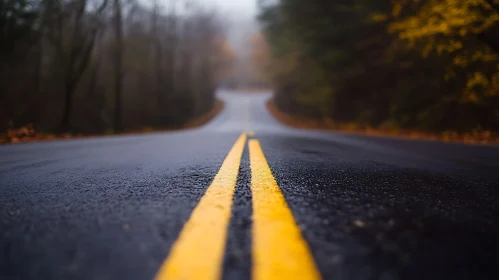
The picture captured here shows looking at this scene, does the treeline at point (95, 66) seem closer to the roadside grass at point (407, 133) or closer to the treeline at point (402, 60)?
the treeline at point (402, 60)

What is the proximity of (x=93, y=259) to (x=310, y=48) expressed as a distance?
51.9ft

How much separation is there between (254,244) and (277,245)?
7 cm

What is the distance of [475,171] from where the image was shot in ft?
7.73

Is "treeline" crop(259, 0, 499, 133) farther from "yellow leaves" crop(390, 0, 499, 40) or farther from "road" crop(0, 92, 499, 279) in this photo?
"road" crop(0, 92, 499, 279)

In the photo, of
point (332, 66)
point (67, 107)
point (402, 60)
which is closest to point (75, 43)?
point (67, 107)

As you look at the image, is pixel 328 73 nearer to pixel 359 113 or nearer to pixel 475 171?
pixel 359 113

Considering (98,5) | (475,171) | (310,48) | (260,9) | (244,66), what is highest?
(244,66)

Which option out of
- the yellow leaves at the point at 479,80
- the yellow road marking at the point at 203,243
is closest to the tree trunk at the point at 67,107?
the yellow road marking at the point at 203,243

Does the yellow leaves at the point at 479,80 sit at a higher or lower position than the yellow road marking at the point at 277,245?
higher

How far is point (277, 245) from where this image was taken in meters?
0.86

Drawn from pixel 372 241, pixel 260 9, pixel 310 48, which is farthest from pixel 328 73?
pixel 372 241

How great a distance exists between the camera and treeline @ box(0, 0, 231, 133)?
1190 cm

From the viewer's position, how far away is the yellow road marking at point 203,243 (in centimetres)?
73

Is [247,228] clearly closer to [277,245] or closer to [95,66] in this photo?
[277,245]
